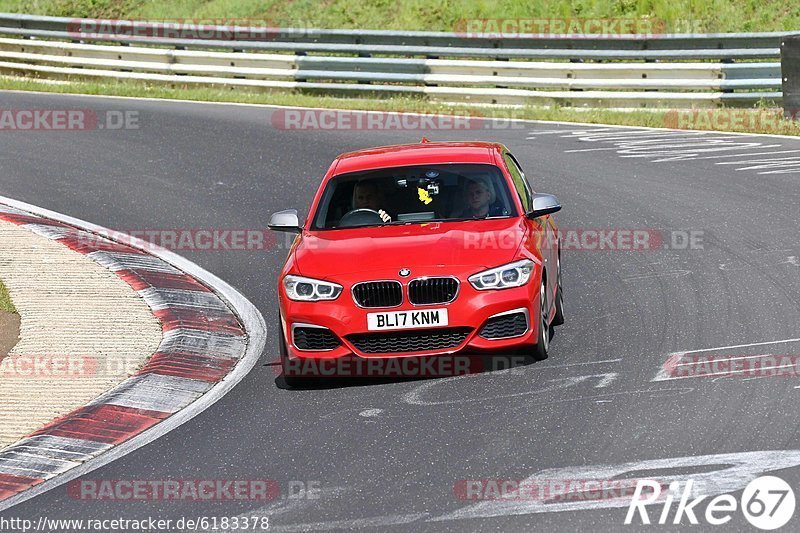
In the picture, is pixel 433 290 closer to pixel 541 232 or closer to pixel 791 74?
pixel 541 232

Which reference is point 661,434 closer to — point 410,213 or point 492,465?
point 492,465

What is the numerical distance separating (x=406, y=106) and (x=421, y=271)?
14.1 meters

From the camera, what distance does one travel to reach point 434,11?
3125 centimetres

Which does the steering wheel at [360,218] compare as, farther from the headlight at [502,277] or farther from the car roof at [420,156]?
the headlight at [502,277]

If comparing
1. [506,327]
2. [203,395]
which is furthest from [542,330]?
[203,395]

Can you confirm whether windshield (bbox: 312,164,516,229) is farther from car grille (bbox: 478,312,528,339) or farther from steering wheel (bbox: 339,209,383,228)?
car grille (bbox: 478,312,528,339)

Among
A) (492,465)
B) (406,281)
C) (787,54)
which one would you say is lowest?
(492,465)

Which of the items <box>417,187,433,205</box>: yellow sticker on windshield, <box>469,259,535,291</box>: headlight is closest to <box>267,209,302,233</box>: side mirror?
<box>417,187,433,205</box>: yellow sticker on windshield

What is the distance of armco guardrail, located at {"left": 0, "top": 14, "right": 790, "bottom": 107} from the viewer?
70.5 ft

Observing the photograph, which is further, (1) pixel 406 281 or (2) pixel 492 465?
(1) pixel 406 281

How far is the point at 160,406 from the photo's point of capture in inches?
357

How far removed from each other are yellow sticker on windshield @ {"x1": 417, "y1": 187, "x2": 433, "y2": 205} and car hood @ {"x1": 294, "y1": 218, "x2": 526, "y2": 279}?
1.13 feet

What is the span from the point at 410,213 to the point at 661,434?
11.0 feet

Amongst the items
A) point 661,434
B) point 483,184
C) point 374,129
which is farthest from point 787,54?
point 661,434
